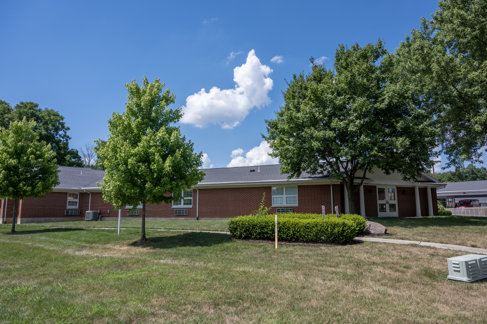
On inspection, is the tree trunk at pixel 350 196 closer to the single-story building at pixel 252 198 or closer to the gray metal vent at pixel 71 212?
the single-story building at pixel 252 198

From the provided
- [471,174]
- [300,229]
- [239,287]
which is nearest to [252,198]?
[300,229]

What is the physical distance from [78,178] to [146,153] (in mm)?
22727

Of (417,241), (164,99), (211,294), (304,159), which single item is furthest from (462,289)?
(304,159)

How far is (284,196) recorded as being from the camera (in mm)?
21703

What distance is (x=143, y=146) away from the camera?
35.3 feet

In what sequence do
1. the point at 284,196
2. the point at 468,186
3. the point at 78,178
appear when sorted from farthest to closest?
the point at 468,186, the point at 78,178, the point at 284,196

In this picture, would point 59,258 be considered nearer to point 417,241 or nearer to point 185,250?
point 185,250

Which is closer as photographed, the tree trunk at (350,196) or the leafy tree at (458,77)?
the leafy tree at (458,77)

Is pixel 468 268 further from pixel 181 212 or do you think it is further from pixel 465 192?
pixel 465 192

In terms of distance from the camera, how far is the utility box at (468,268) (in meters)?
6.09

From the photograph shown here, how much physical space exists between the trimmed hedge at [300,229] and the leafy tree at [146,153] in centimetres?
288

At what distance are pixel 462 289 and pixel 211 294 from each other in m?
4.87

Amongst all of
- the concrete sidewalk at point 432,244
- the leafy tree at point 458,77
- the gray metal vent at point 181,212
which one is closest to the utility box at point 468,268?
the concrete sidewalk at point 432,244

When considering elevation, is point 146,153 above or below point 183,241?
above
